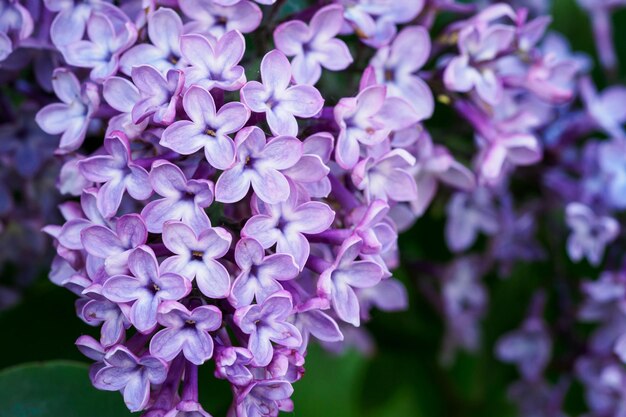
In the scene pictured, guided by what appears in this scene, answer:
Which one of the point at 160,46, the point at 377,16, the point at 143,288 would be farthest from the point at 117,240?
the point at 377,16

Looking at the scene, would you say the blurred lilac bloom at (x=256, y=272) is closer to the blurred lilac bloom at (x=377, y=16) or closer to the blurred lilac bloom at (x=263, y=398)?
the blurred lilac bloom at (x=263, y=398)

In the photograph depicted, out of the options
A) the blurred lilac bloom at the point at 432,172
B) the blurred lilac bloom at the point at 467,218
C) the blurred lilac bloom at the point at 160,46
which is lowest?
the blurred lilac bloom at the point at 467,218

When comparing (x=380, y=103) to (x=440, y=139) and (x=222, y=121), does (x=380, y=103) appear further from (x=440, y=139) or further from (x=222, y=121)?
(x=440, y=139)

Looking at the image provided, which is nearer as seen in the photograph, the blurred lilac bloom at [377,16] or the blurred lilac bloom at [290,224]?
the blurred lilac bloom at [290,224]

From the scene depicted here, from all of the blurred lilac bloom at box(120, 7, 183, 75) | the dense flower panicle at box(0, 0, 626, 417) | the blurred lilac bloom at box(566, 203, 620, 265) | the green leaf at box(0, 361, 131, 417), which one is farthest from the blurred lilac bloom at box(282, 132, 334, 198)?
the blurred lilac bloom at box(566, 203, 620, 265)

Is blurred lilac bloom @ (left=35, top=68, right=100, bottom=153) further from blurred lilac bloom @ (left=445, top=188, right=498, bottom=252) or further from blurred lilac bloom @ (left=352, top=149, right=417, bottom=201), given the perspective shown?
blurred lilac bloom @ (left=445, top=188, right=498, bottom=252)

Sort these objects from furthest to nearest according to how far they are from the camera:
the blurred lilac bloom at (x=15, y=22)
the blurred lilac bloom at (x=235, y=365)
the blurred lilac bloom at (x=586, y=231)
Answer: the blurred lilac bloom at (x=586, y=231)
the blurred lilac bloom at (x=15, y=22)
the blurred lilac bloom at (x=235, y=365)

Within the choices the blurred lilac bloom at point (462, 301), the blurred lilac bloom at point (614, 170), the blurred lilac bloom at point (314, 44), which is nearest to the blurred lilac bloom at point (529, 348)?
the blurred lilac bloom at point (462, 301)

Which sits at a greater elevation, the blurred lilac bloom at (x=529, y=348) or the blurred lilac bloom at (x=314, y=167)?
the blurred lilac bloom at (x=314, y=167)
